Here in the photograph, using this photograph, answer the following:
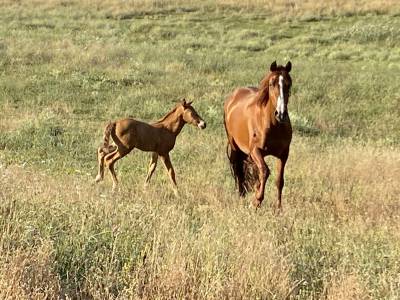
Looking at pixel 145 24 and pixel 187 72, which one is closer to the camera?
pixel 187 72

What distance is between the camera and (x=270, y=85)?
7.27 meters

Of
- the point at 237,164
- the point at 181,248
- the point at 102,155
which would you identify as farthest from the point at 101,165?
the point at 181,248

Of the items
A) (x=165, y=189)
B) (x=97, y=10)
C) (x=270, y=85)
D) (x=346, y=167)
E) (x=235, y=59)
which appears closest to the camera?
(x=270, y=85)

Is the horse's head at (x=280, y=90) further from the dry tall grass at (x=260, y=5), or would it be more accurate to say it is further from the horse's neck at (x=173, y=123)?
the dry tall grass at (x=260, y=5)

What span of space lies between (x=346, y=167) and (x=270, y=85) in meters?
3.02

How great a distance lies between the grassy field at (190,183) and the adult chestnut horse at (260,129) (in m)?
0.36

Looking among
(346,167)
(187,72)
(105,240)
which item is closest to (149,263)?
(105,240)

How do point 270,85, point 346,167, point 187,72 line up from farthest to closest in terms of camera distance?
point 187,72 → point 346,167 → point 270,85

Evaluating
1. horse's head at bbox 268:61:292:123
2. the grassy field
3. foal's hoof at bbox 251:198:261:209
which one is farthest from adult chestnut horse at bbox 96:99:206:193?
horse's head at bbox 268:61:292:123

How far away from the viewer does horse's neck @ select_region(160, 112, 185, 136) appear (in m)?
9.48

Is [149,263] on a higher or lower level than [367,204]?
higher

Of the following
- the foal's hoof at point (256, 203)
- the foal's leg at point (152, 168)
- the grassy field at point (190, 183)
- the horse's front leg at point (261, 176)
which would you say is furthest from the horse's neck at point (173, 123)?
the foal's hoof at point (256, 203)

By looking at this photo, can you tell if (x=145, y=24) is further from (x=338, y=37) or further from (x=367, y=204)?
(x=367, y=204)

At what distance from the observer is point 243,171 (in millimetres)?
9141
